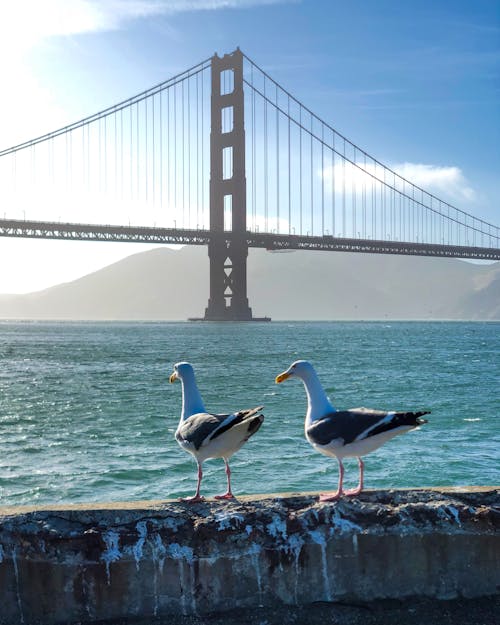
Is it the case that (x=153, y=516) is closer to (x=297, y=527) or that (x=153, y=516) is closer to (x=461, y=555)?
(x=297, y=527)

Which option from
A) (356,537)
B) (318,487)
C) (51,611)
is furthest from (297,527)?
(318,487)

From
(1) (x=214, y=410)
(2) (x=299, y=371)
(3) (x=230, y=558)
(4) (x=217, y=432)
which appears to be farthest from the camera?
(1) (x=214, y=410)

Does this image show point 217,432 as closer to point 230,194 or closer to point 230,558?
point 230,558

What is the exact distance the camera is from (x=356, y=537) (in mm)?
3217

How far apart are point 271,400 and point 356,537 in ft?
48.6

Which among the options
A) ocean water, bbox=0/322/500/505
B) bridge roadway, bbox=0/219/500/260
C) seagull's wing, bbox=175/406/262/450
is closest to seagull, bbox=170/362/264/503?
seagull's wing, bbox=175/406/262/450

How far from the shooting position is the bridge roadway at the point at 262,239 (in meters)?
64.5

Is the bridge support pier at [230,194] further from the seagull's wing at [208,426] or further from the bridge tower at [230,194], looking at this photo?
the seagull's wing at [208,426]

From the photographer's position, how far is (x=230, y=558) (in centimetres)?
316

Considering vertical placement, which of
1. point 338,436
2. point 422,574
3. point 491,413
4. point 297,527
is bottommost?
point 491,413

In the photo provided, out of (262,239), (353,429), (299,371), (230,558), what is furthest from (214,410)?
(262,239)

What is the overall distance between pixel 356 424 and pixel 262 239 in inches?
3002

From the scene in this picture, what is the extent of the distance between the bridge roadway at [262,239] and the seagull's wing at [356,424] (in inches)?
2480

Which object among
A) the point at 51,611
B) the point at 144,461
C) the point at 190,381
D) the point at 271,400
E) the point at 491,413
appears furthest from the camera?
the point at 271,400
